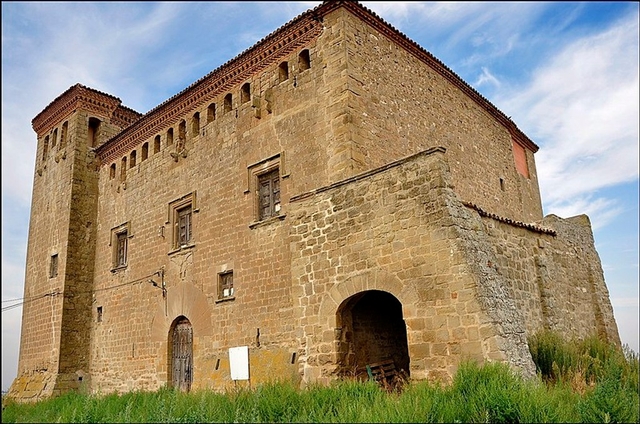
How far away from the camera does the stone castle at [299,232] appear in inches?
332

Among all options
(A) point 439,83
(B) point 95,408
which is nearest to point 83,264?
(B) point 95,408

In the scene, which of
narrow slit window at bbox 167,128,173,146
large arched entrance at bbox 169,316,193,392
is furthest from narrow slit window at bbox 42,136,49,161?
large arched entrance at bbox 169,316,193,392

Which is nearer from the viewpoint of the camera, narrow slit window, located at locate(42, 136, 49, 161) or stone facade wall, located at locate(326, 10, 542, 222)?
stone facade wall, located at locate(326, 10, 542, 222)

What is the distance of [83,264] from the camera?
57.8 feet

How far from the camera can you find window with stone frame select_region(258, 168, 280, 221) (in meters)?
12.3

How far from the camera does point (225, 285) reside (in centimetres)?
1291

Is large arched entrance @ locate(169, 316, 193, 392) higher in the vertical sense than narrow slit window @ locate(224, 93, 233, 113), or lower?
lower

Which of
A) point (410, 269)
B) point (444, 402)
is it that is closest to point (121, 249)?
point (410, 269)

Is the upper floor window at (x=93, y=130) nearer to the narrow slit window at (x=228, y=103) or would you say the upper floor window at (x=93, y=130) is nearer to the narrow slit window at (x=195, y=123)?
the narrow slit window at (x=195, y=123)

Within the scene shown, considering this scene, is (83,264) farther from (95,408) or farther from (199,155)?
(95,408)

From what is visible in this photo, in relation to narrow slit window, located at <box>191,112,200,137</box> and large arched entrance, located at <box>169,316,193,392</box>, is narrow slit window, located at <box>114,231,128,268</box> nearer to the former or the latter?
large arched entrance, located at <box>169,316,193,392</box>

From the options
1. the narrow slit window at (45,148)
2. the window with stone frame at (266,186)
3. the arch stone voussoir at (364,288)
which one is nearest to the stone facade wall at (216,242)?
the window with stone frame at (266,186)

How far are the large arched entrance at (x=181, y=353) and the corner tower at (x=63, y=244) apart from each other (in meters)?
4.37

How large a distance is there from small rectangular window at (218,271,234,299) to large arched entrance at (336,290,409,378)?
3771mm
